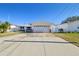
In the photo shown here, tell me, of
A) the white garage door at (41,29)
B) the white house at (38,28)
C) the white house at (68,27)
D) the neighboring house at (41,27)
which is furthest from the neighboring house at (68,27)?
the white garage door at (41,29)

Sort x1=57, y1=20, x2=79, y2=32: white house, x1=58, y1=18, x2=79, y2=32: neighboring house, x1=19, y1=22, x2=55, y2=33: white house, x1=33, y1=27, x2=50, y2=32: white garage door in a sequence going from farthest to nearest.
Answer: x1=33, y1=27, x2=50, y2=32: white garage door
x1=19, y1=22, x2=55, y2=33: white house
x1=57, y1=20, x2=79, y2=32: white house
x1=58, y1=18, x2=79, y2=32: neighboring house

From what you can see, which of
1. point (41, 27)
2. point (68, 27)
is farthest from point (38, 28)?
point (68, 27)

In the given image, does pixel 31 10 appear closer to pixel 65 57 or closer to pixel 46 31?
pixel 46 31

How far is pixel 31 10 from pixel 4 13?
1163 mm

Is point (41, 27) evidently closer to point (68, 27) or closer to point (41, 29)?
point (41, 29)

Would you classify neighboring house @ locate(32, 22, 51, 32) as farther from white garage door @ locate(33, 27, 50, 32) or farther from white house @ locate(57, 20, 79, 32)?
white house @ locate(57, 20, 79, 32)

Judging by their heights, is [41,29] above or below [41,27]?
below

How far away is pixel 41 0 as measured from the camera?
22.2ft

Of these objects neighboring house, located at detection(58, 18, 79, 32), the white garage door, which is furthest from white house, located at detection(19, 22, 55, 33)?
neighboring house, located at detection(58, 18, 79, 32)

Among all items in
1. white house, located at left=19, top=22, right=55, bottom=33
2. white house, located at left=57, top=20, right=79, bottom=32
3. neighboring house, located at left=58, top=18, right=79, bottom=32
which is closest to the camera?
neighboring house, located at left=58, top=18, right=79, bottom=32

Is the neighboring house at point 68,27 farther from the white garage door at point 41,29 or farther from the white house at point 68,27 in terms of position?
the white garage door at point 41,29

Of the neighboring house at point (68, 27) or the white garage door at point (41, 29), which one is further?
the white garage door at point (41, 29)

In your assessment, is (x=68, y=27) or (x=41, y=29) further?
(x=41, y=29)

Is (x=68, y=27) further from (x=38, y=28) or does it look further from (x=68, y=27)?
(x=38, y=28)
